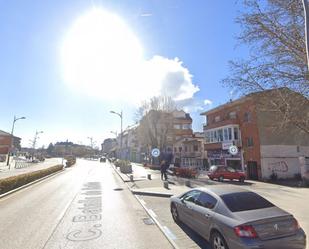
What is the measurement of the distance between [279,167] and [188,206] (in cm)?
2798

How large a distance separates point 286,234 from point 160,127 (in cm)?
4582

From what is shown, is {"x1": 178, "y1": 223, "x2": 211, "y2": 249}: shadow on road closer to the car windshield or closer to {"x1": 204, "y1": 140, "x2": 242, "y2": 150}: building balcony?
the car windshield

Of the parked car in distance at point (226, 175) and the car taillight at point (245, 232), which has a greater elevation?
the parked car in distance at point (226, 175)

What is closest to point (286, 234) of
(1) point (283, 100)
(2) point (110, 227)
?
(2) point (110, 227)

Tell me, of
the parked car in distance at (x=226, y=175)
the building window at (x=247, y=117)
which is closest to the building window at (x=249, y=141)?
the building window at (x=247, y=117)

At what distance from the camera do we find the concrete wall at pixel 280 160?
107 ft

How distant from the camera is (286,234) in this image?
587cm

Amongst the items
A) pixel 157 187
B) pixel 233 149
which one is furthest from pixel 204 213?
pixel 233 149

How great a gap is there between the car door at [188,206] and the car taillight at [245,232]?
2.35m

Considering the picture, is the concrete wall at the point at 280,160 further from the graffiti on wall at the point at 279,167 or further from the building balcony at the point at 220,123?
the building balcony at the point at 220,123

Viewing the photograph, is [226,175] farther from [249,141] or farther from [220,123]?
[220,123]

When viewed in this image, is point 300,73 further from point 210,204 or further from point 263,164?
point 263,164

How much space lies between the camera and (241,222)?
5840mm

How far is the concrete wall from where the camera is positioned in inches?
1280
